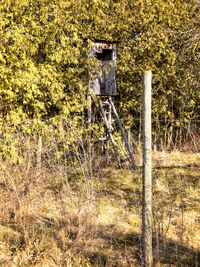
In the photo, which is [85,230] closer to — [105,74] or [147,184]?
[147,184]

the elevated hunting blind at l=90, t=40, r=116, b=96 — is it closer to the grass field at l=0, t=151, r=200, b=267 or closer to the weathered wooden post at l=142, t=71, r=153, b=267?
the grass field at l=0, t=151, r=200, b=267

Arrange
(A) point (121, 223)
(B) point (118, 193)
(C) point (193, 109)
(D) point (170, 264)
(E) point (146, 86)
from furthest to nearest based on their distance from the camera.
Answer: (C) point (193, 109)
(B) point (118, 193)
(A) point (121, 223)
(D) point (170, 264)
(E) point (146, 86)

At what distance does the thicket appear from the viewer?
308 inches

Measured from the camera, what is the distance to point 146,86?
2.80 m

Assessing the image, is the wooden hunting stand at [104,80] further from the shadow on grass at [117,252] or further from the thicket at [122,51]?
the shadow on grass at [117,252]

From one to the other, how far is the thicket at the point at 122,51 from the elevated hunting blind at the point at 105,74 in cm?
48

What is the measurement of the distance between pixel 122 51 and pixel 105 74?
70.6 inches

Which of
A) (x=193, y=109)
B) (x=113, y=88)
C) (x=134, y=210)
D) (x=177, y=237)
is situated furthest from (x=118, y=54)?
(x=177, y=237)

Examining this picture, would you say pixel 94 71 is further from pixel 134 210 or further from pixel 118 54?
pixel 134 210

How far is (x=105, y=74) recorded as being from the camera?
950 centimetres

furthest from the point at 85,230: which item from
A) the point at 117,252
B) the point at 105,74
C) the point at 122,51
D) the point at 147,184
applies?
the point at 122,51

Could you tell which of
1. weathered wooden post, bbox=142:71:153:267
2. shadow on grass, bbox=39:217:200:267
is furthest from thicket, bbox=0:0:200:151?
weathered wooden post, bbox=142:71:153:267

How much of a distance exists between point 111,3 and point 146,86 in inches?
392

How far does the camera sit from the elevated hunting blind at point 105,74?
9265 millimetres
